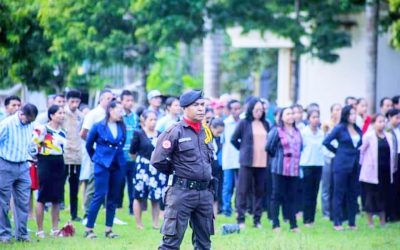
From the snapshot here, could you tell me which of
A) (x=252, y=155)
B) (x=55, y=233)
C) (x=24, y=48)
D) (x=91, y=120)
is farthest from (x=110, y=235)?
(x=24, y=48)

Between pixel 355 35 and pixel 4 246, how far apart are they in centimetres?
2141

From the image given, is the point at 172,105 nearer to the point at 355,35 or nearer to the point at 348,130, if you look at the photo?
the point at 348,130

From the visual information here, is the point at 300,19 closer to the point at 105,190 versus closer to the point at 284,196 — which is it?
the point at 284,196

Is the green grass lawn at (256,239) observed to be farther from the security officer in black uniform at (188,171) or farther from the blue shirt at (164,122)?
the security officer in black uniform at (188,171)

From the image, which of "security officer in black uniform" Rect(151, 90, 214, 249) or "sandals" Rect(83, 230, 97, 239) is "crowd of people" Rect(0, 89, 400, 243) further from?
"security officer in black uniform" Rect(151, 90, 214, 249)

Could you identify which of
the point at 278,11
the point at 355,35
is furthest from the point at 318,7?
the point at 355,35

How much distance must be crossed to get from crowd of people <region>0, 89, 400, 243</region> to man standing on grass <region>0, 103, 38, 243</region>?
0.01 meters

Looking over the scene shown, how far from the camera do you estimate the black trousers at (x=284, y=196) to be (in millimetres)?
17828

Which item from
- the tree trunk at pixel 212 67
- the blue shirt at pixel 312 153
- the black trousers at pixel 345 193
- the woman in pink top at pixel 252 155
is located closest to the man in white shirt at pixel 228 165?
the blue shirt at pixel 312 153

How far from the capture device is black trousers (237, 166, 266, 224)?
720 inches

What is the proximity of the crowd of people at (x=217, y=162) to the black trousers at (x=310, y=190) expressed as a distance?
2 cm

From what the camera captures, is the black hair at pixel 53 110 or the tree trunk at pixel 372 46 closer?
the black hair at pixel 53 110

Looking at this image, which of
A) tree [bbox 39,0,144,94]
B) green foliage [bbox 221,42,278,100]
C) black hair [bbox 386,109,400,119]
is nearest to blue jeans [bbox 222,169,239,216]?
black hair [bbox 386,109,400,119]

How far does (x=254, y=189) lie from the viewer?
60.5 ft
